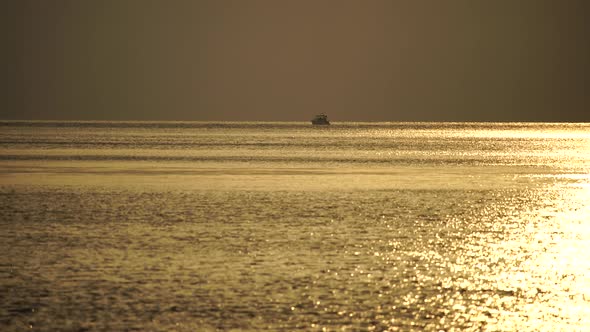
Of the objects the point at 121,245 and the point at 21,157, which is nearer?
the point at 121,245

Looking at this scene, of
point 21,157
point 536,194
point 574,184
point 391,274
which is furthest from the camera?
point 21,157

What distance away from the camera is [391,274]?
25375 mm

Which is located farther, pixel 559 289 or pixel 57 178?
pixel 57 178

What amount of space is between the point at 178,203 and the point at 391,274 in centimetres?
2199

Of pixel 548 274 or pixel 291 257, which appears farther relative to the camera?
pixel 291 257

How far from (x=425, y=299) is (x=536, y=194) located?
3340cm

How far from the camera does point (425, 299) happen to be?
72.2ft

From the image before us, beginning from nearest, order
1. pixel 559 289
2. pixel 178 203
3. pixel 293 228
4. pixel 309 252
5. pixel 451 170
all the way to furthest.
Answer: pixel 559 289, pixel 309 252, pixel 293 228, pixel 178 203, pixel 451 170

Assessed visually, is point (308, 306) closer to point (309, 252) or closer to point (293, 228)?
point (309, 252)

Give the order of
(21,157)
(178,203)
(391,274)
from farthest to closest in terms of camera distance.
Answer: (21,157)
(178,203)
(391,274)

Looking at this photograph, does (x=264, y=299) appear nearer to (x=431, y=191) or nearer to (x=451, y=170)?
(x=431, y=191)

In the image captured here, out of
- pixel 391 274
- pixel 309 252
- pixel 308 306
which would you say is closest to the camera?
pixel 308 306

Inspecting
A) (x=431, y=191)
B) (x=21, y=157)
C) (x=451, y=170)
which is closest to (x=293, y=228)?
(x=431, y=191)

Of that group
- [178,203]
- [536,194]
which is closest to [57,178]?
[178,203]
